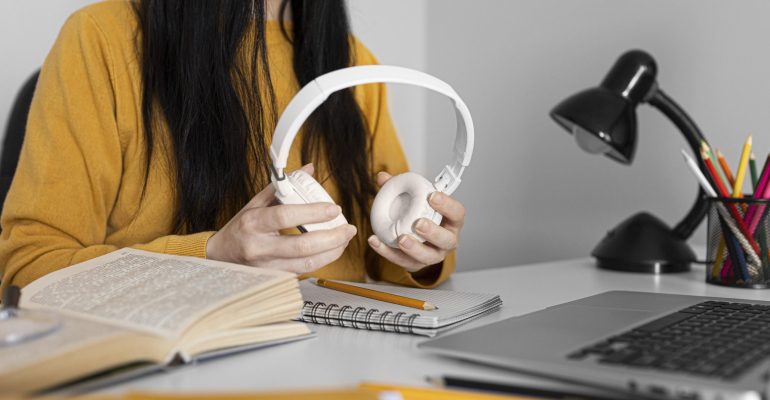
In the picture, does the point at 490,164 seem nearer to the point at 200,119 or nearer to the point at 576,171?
the point at 576,171

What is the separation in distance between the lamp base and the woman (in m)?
0.27

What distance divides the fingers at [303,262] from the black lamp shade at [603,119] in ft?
1.64

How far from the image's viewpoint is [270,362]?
568mm

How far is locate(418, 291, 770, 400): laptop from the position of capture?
1.51ft

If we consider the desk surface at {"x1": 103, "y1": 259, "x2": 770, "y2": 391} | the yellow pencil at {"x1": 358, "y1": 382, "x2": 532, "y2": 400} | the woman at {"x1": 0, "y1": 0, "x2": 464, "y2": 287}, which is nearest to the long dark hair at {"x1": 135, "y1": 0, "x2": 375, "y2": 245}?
the woman at {"x1": 0, "y1": 0, "x2": 464, "y2": 287}

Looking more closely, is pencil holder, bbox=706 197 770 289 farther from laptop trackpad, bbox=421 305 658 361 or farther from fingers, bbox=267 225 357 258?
fingers, bbox=267 225 357 258

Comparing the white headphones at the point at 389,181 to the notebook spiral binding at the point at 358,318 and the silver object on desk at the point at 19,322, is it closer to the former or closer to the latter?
the notebook spiral binding at the point at 358,318

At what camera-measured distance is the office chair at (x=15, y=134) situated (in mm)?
1139

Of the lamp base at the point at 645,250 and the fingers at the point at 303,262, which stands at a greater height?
the fingers at the point at 303,262

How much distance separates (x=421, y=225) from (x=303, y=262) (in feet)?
0.47

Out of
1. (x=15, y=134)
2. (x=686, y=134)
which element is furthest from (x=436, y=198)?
(x=15, y=134)

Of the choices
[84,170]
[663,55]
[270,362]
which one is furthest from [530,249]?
[270,362]

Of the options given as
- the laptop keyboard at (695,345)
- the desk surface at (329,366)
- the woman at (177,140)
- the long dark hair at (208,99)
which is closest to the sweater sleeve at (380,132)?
the woman at (177,140)

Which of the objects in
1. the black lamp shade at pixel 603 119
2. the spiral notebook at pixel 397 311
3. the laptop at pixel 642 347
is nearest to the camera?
the laptop at pixel 642 347
